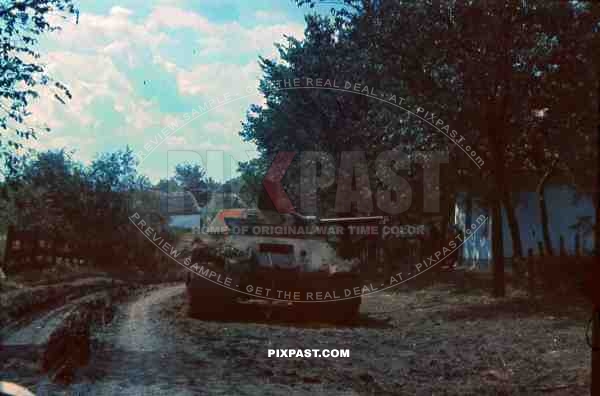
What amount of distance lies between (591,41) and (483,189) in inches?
520

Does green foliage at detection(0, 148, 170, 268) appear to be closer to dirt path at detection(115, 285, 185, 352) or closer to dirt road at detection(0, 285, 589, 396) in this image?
dirt path at detection(115, 285, 185, 352)

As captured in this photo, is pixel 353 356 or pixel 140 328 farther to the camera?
pixel 140 328

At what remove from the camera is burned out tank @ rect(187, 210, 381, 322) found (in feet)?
43.2

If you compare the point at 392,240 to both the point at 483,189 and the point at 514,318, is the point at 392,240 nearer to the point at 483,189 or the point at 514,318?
the point at 483,189

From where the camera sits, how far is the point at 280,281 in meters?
13.3

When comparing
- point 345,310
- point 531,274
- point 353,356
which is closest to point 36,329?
point 353,356

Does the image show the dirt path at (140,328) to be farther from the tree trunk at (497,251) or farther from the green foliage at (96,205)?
the green foliage at (96,205)

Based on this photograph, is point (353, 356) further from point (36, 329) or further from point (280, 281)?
point (36, 329)

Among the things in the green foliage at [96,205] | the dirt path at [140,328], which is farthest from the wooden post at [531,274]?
the green foliage at [96,205]

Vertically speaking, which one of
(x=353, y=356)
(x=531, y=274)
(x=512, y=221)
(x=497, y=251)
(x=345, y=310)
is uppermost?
(x=512, y=221)

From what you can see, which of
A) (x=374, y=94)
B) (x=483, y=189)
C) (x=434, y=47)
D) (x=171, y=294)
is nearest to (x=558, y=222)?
(x=483, y=189)

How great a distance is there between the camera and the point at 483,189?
19.1m

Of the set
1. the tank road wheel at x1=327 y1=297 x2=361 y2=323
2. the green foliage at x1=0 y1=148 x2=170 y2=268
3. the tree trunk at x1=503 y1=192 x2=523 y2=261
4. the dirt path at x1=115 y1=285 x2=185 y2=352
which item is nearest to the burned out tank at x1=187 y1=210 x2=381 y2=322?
the tank road wheel at x1=327 y1=297 x2=361 y2=323

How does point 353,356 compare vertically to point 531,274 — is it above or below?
below
